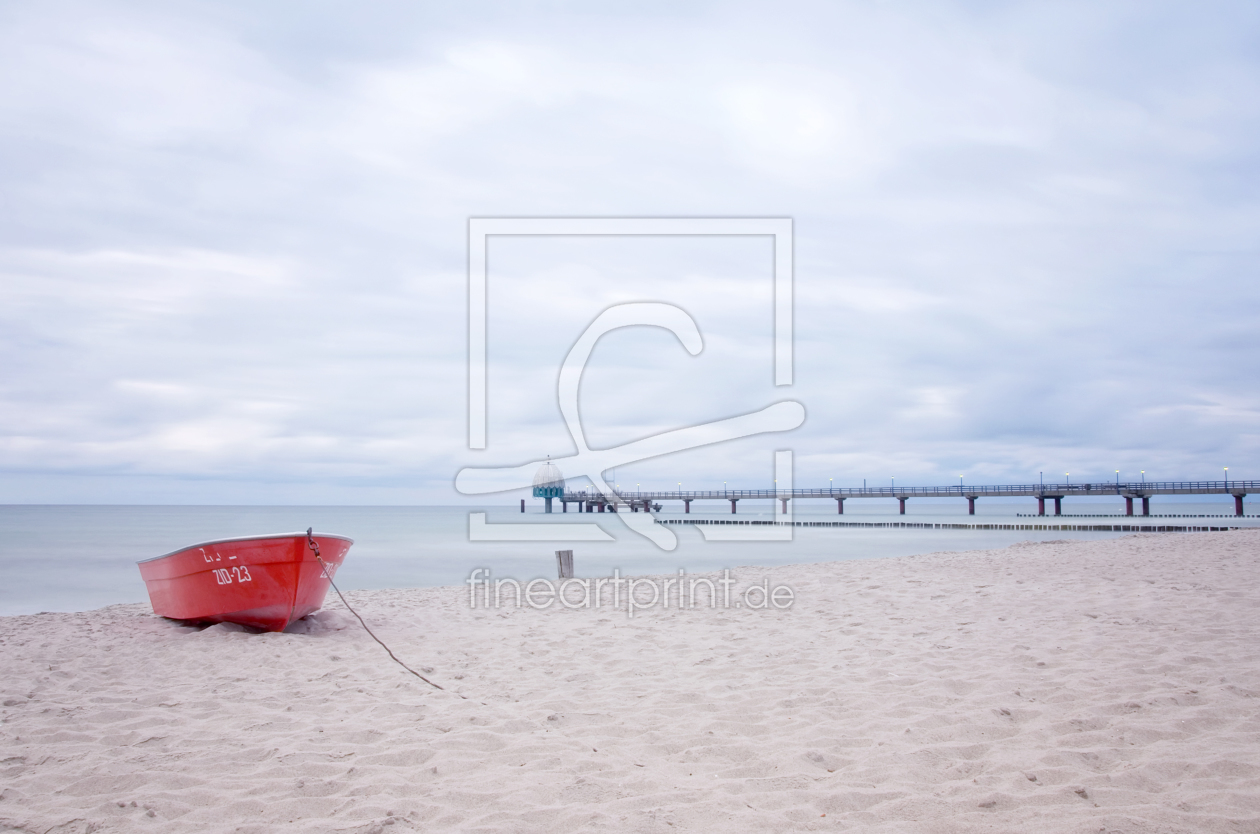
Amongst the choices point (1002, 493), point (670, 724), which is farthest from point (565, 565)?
point (1002, 493)

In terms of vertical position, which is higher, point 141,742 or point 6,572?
point 141,742

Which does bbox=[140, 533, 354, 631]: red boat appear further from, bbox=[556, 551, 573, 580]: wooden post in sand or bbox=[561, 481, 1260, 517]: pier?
bbox=[561, 481, 1260, 517]: pier

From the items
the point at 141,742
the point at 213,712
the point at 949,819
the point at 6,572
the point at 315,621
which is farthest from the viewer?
the point at 6,572

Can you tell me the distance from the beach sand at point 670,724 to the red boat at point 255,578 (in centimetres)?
30

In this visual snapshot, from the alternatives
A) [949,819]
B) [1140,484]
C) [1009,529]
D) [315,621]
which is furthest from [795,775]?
[1140,484]

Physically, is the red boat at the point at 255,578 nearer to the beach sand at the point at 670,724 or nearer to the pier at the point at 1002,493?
the beach sand at the point at 670,724

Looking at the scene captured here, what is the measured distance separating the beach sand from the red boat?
302 mm

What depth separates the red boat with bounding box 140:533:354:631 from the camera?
29.8 feet

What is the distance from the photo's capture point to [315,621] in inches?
400

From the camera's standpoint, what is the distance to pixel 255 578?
9102mm

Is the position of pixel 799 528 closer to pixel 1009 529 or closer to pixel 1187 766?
pixel 1009 529

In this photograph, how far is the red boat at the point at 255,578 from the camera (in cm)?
909

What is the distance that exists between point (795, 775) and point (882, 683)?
83.9 inches

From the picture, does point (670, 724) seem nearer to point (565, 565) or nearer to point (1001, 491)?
point (565, 565)
